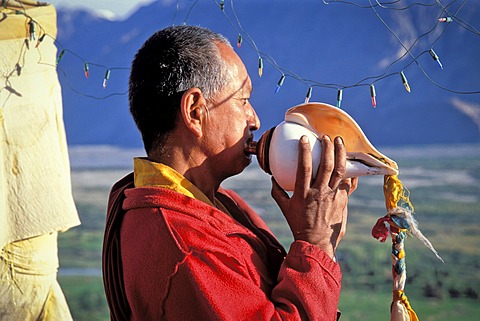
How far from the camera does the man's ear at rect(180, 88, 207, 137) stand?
4.88 feet

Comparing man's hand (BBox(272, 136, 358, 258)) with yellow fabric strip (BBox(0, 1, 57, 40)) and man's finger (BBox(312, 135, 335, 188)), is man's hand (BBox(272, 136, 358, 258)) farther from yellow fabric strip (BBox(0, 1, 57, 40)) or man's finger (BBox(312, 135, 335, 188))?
yellow fabric strip (BBox(0, 1, 57, 40))

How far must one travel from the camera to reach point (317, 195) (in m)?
1.44

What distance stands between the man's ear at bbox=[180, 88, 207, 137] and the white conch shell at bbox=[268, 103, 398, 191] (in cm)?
15

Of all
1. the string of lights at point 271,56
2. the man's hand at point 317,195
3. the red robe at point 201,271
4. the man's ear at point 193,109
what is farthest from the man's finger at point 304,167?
the string of lights at point 271,56

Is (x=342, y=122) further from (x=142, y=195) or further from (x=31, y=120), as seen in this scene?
(x=31, y=120)

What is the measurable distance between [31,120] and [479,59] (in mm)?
1842

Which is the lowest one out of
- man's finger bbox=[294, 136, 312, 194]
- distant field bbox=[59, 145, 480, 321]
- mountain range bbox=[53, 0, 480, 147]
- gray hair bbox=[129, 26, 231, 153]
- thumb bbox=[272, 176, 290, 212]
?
distant field bbox=[59, 145, 480, 321]

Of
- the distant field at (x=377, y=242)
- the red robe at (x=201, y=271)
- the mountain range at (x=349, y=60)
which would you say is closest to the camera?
the red robe at (x=201, y=271)

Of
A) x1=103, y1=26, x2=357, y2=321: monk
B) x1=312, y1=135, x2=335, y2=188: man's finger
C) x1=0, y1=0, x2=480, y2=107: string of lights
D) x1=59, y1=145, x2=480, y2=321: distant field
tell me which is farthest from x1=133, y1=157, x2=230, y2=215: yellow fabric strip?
x1=59, y1=145, x2=480, y2=321: distant field

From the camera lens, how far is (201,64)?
1498mm

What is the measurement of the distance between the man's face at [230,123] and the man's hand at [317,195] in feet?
0.52

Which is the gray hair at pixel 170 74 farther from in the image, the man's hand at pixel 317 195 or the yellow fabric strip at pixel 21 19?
the yellow fabric strip at pixel 21 19

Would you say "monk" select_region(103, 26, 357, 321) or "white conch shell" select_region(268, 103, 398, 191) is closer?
"monk" select_region(103, 26, 357, 321)

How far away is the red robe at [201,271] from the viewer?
133 cm
